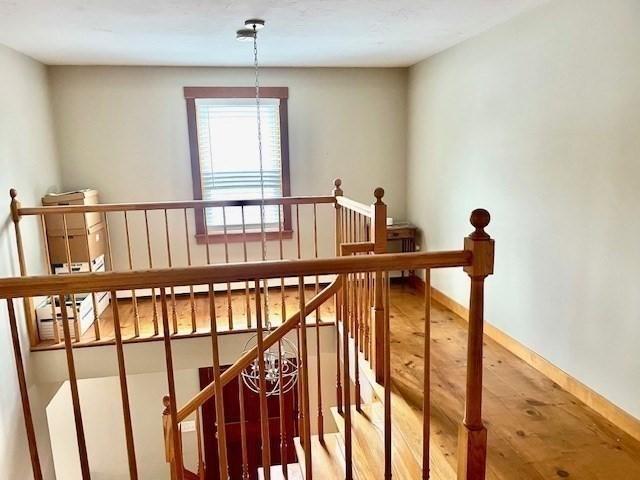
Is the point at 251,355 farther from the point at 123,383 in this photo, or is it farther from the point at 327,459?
the point at 123,383

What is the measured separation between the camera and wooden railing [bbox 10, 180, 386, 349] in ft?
12.1

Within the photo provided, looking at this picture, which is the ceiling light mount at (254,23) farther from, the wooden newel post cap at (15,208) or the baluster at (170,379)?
the baluster at (170,379)

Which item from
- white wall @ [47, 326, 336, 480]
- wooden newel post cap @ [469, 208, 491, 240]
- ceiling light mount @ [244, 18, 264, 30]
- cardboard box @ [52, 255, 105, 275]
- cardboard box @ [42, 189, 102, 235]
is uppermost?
ceiling light mount @ [244, 18, 264, 30]

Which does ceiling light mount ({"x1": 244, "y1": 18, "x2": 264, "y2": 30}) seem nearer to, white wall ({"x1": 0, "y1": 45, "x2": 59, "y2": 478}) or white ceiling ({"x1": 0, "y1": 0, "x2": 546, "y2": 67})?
white ceiling ({"x1": 0, "y1": 0, "x2": 546, "y2": 67})

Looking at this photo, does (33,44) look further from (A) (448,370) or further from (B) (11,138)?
(A) (448,370)

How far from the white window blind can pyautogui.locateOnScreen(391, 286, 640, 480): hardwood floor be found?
89.5 inches

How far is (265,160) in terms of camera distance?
493cm

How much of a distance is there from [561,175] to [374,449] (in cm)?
188

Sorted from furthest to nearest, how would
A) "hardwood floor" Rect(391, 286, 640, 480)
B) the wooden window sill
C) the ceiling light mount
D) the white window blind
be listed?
1. the wooden window sill
2. the white window blind
3. the ceiling light mount
4. "hardwood floor" Rect(391, 286, 640, 480)

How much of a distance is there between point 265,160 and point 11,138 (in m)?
2.20

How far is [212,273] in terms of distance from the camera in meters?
1.42

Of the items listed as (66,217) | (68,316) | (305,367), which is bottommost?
(68,316)

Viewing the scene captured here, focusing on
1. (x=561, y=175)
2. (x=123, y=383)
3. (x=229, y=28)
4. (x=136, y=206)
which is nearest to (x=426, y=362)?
(x=123, y=383)

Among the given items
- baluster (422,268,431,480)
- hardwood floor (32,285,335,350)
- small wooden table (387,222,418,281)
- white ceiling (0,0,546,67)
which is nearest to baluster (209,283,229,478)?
baluster (422,268,431,480)
